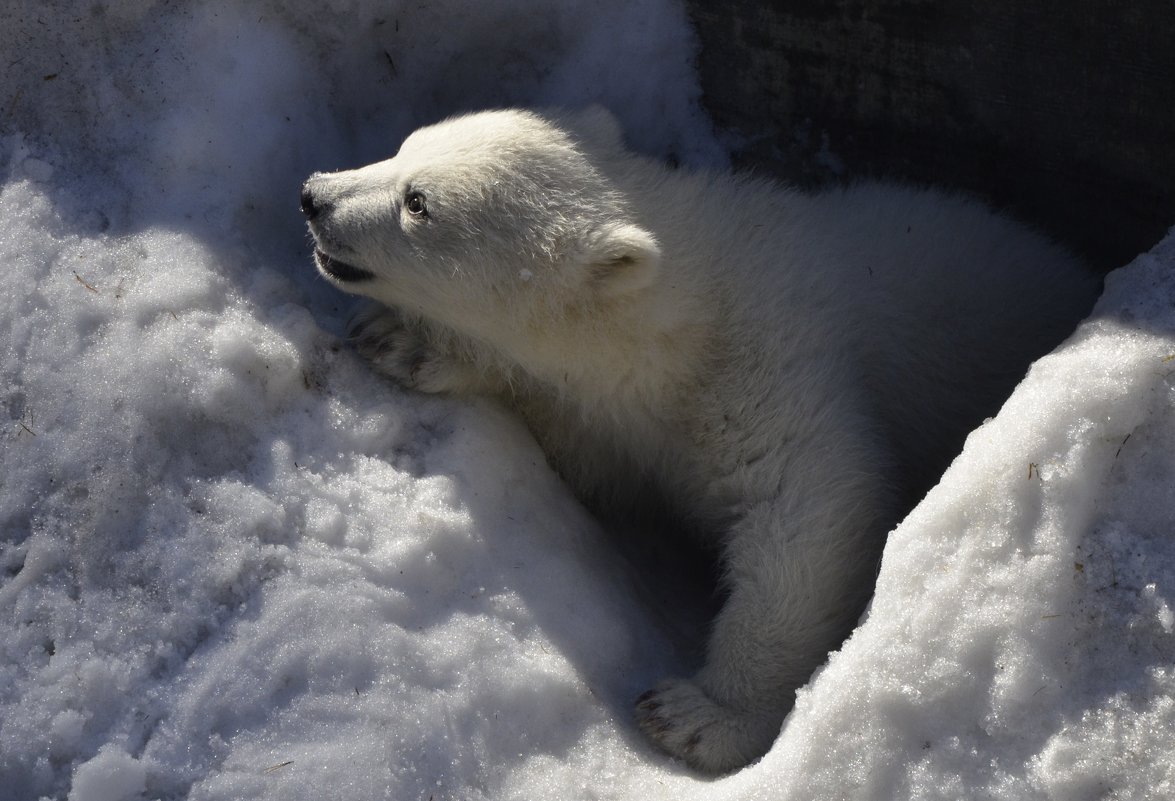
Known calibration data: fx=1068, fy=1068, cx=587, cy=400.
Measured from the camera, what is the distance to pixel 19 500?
9.49 ft

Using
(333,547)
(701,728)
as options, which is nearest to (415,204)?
(333,547)

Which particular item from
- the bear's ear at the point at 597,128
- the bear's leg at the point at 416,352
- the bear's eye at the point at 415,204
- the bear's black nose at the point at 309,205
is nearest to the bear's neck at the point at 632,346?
the bear's leg at the point at 416,352

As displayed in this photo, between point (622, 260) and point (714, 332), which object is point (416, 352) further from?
point (714, 332)

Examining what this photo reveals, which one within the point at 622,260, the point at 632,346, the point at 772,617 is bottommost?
the point at 772,617

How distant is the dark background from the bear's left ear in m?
1.48

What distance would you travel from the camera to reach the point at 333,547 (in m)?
3.06

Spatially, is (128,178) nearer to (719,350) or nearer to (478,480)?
(478,480)

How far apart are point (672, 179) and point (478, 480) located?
1.40m

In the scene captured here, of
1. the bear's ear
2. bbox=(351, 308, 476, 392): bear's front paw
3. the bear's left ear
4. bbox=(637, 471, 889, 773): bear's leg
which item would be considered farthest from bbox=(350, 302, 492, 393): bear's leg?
bbox=(637, 471, 889, 773): bear's leg

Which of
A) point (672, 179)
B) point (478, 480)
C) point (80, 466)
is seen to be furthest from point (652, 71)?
point (80, 466)

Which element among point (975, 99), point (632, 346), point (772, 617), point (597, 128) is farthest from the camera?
point (975, 99)

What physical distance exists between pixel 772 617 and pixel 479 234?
1.61 meters

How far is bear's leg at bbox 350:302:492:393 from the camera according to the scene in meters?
3.74

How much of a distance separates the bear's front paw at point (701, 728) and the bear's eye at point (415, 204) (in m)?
1.78
